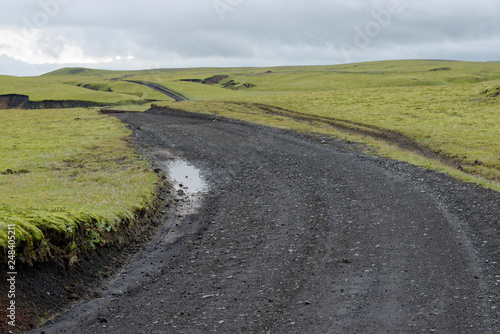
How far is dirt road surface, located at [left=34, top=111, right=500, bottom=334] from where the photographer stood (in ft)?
31.2

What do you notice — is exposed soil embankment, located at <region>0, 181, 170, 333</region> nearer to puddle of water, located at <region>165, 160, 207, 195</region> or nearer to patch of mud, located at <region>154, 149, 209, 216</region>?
patch of mud, located at <region>154, 149, 209, 216</region>

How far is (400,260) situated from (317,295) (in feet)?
11.6

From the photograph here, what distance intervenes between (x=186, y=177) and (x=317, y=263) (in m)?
15.0

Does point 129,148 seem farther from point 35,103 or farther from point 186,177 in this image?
point 35,103

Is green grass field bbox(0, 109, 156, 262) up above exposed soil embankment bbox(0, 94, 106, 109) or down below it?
below

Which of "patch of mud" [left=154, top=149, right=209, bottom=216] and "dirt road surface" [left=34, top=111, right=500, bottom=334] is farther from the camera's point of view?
"patch of mud" [left=154, top=149, right=209, bottom=216]

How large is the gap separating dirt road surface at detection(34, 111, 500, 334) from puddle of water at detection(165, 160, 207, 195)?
2.96 feet

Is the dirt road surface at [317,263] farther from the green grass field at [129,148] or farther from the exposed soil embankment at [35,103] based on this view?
the exposed soil embankment at [35,103]

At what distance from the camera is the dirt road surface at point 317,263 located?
31.2 feet

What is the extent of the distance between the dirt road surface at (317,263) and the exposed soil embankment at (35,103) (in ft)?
263

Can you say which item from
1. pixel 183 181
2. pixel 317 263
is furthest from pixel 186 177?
pixel 317 263

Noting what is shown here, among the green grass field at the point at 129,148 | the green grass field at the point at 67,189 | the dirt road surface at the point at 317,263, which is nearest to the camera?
the dirt road surface at the point at 317,263

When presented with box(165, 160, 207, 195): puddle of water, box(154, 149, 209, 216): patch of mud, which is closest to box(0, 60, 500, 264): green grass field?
box(154, 149, 209, 216): patch of mud

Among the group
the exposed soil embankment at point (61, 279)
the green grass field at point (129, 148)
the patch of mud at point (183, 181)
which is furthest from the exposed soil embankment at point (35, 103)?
Result: the exposed soil embankment at point (61, 279)
